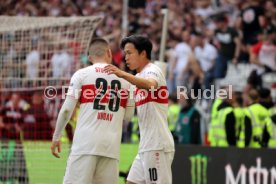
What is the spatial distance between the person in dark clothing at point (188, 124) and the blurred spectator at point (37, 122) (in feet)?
8.40

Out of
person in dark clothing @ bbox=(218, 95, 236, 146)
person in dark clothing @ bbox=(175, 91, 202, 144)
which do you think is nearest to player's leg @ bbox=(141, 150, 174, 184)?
person in dark clothing @ bbox=(218, 95, 236, 146)

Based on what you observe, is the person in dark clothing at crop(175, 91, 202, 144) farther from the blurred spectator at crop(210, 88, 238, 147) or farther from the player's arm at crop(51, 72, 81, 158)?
the player's arm at crop(51, 72, 81, 158)

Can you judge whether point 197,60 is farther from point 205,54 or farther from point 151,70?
point 151,70

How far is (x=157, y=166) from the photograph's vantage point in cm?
942

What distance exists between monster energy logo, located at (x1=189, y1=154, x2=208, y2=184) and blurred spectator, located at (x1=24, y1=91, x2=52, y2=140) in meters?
2.96

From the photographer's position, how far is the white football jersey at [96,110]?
30.4ft

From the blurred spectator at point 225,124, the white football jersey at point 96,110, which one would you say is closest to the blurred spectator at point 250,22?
the blurred spectator at point 225,124

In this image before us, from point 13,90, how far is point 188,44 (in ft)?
19.0

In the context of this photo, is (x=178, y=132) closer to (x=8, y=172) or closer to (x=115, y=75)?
(x=8, y=172)

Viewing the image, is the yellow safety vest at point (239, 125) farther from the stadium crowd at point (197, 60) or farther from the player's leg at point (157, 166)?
the player's leg at point (157, 166)

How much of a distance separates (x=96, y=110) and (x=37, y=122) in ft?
20.8

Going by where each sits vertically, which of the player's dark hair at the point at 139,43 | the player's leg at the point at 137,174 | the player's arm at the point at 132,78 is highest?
the player's dark hair at the point at 139,43

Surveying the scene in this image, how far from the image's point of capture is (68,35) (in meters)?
15.2

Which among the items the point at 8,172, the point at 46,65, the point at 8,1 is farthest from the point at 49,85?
the point at 8,1
